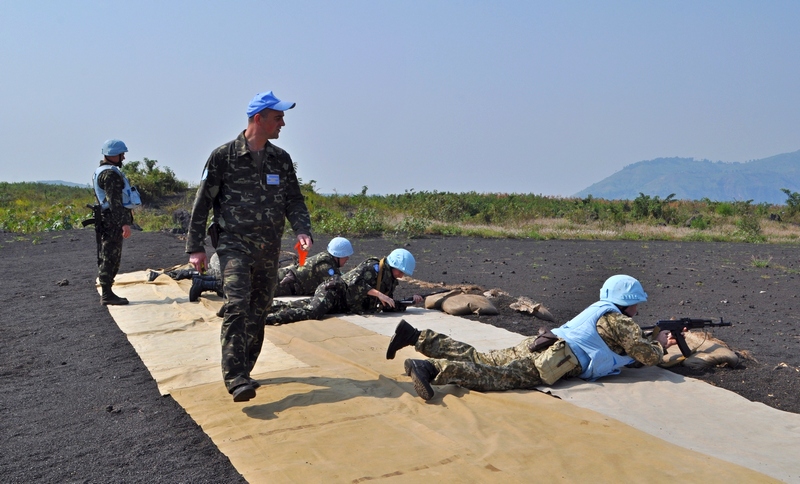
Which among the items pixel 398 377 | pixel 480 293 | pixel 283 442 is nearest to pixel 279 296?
pixel 480 293

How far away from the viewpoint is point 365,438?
4.30 m

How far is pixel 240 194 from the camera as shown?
16.8ft

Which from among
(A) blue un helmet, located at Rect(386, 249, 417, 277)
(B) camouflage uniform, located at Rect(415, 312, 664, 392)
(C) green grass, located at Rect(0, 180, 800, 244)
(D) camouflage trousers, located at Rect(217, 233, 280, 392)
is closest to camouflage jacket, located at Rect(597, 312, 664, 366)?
(B) camouflage uniform, located at Rect(415, 312, 664, 392)

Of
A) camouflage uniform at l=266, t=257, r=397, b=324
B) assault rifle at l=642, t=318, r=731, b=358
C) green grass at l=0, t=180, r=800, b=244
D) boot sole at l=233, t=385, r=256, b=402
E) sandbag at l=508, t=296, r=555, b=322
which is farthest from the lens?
green grass at l=0, t=180, r=800, b=244

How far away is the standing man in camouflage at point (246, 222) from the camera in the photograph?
4.98m

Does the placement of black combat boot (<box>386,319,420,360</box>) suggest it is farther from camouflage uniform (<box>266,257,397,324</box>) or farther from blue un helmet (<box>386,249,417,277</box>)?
camouflage uniform (<box>266,257,397,324</box>)

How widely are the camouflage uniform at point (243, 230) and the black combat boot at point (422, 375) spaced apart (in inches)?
46.4

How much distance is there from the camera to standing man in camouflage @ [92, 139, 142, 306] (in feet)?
29.9

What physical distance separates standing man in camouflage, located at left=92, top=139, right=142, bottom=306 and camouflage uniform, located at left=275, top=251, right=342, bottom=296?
2059 mm

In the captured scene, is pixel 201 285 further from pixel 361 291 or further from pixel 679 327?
pixel 679 327

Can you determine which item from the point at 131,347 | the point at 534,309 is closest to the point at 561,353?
the point at 534,309

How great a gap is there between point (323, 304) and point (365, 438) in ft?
13.0

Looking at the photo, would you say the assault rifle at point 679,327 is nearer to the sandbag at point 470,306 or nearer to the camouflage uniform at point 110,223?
the sandbag at point 470,306

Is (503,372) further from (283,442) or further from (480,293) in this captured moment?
(480,293)
